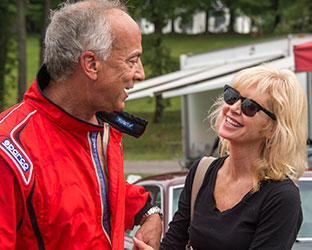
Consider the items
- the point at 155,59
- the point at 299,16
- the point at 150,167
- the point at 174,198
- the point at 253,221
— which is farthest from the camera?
the point at 299,16

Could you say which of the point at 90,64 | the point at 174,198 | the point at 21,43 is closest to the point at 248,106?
the point at 90,64

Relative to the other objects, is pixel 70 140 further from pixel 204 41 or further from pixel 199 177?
pixel 204 41

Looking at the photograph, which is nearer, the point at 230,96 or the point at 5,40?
the point at 230,96

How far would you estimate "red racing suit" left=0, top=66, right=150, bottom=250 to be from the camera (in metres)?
2.32

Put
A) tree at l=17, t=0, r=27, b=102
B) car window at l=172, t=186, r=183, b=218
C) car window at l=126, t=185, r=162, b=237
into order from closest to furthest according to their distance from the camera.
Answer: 1. car window at l=172, t=186, r=183, b=218
2. car window at l=126, t=185, r=162, b=237
3. tree at l=17, t=0, r=27, b=102

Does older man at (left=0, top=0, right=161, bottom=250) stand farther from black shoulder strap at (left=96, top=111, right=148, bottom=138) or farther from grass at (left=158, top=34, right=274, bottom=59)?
grass at (left=158, top=34, right=274, bottom=59)

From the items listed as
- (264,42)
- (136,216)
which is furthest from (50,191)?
(264,42)

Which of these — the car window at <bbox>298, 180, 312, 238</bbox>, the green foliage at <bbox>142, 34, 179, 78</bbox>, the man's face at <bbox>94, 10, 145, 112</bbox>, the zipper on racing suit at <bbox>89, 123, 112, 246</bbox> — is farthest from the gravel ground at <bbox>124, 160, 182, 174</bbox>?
the man's face at <bbox>94, 10, 145, 112</bbox>

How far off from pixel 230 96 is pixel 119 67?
683 millimetres

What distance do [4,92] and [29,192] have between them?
77.1ft

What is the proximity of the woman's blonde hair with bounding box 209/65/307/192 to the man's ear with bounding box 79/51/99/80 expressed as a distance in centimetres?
79

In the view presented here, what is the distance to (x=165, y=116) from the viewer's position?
3144cm

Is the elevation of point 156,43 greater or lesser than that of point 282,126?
lesser

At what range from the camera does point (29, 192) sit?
2340mm
